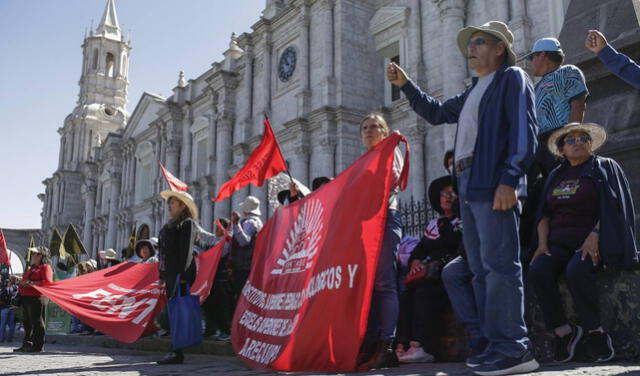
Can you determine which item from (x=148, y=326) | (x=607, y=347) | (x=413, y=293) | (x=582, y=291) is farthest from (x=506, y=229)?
(x=148, y=326)

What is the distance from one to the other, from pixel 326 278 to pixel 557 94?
2013mm

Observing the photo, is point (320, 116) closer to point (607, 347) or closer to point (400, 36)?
point (400, 36)

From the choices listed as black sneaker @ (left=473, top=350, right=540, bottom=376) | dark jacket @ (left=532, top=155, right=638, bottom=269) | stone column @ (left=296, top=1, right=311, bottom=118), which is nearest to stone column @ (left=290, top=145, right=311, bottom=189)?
stone column @ (left=296, top=1, right=311, bottom=118)

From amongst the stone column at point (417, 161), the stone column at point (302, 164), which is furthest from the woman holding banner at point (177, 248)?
the stone column at point (302, 164)

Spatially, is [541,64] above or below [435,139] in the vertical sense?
below

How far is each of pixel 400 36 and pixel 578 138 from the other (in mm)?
16015

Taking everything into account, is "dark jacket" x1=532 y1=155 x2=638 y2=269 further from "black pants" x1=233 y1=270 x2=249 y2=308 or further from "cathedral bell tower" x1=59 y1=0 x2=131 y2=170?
"cathedral bell tower" x1=59 y1=0 x2=131 y2=170

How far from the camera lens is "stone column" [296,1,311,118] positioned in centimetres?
2081

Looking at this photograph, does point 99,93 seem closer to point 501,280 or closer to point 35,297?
point 35,297

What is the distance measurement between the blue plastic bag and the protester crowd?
0.16 meters

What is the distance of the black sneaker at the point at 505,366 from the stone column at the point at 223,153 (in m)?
22.9

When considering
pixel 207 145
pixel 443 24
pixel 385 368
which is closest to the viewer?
pixel 385 368

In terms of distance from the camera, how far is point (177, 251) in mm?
5469

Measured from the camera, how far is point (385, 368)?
3568mm
